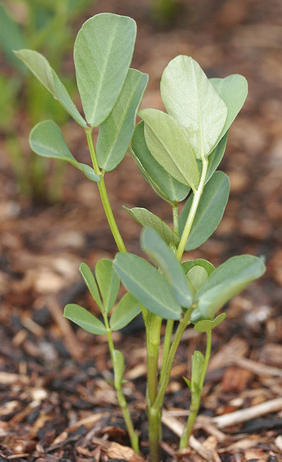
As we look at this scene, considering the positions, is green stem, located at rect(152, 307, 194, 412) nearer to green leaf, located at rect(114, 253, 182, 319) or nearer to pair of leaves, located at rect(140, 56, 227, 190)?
green leaf, located at rect(114, 253, 182, 319)

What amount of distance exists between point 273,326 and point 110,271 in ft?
1.97

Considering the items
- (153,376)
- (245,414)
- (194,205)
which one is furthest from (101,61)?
(245,414)

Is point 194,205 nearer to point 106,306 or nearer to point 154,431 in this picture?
point 106,306

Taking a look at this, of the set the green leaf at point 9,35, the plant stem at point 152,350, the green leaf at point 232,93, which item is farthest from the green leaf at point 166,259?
the green leaf at point 9,35

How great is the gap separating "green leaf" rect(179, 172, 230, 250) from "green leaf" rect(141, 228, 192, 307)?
0.15 metres

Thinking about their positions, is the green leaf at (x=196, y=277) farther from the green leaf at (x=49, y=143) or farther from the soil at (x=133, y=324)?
the soil at (x=133, y=324)

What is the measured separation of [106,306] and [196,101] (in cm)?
31

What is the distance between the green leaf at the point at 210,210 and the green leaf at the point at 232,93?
0.08 metres

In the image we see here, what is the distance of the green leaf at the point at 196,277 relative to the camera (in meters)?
0.74

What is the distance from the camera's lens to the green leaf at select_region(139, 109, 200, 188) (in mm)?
692

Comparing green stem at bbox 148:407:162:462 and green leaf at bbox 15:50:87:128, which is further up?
green leaf at bbox 15:50:87:128

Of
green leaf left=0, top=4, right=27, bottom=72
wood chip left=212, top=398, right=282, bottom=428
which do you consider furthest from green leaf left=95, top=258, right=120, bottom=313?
green leaf left=0, top=4, right=27, bottom=72

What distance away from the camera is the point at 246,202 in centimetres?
175

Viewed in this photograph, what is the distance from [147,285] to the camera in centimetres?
67
